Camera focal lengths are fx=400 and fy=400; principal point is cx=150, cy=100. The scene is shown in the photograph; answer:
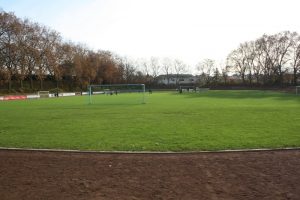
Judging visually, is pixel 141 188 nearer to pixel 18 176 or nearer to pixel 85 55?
pixel 18 176

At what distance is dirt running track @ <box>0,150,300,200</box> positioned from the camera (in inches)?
297

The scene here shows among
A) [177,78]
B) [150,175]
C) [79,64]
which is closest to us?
[150,175]

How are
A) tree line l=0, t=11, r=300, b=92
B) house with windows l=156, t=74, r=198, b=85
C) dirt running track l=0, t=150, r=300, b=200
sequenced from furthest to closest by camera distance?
house with windows l=156, t=74, r=198, b=85
tree line l=0, t=11, r=300, b=92
dirt running track l=0, t=150, r=300, b=200

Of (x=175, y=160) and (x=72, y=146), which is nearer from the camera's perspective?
(x=175, y=160)

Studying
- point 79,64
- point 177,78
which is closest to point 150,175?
point 79,64

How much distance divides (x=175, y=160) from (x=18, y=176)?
393 centimetres

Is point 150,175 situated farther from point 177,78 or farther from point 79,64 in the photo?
point 177,78

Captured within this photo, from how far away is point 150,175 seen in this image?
353 inches

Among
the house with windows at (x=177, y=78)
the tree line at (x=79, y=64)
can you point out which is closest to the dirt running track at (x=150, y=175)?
the tree line at (x=79, y=64)

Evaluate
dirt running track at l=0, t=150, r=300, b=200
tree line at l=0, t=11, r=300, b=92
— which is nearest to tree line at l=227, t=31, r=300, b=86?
tree line at l=0, t=11, r=300, b=92

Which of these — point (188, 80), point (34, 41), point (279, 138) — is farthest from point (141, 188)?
point (188, 80)

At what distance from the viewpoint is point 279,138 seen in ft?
45.5

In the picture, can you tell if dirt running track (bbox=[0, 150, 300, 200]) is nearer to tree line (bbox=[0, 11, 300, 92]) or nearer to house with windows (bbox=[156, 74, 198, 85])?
tree line (bbox=[0, 11, 300, 92])

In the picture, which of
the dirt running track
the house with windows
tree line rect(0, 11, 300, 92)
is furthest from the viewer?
the house with windows
